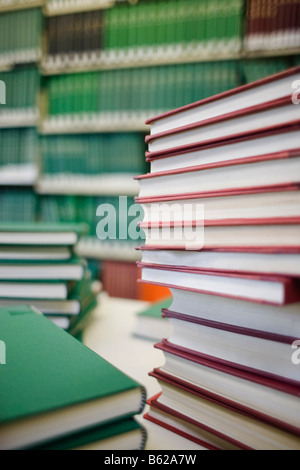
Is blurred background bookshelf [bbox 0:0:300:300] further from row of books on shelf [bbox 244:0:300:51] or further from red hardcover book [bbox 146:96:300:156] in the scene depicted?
red hardcover book [bbox 146:96:300:156]

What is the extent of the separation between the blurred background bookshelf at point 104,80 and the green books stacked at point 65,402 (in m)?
1.16

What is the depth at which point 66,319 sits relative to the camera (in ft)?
2.19

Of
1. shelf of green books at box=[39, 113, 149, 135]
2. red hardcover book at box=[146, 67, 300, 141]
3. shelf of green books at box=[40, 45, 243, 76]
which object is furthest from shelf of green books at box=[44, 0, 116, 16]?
red hardcover book at box=[146, 67, 300, 141]

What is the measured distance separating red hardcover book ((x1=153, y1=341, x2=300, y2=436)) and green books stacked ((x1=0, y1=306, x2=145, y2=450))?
0.09 meters

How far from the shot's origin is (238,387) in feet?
1.20

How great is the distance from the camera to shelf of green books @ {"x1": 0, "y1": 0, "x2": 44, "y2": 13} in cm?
185

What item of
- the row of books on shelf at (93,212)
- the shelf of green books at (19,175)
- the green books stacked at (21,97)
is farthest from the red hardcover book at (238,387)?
the green books stacked at (21,97)

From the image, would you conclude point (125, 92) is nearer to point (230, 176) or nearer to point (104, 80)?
point (104, 80)

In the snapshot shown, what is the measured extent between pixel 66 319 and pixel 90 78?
57.6 inches

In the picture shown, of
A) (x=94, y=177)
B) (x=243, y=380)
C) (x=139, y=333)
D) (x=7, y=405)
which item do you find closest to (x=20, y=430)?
(x=7, y=405)

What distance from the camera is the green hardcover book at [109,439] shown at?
0.30 metres

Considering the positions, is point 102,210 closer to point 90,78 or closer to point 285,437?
point 90,78
